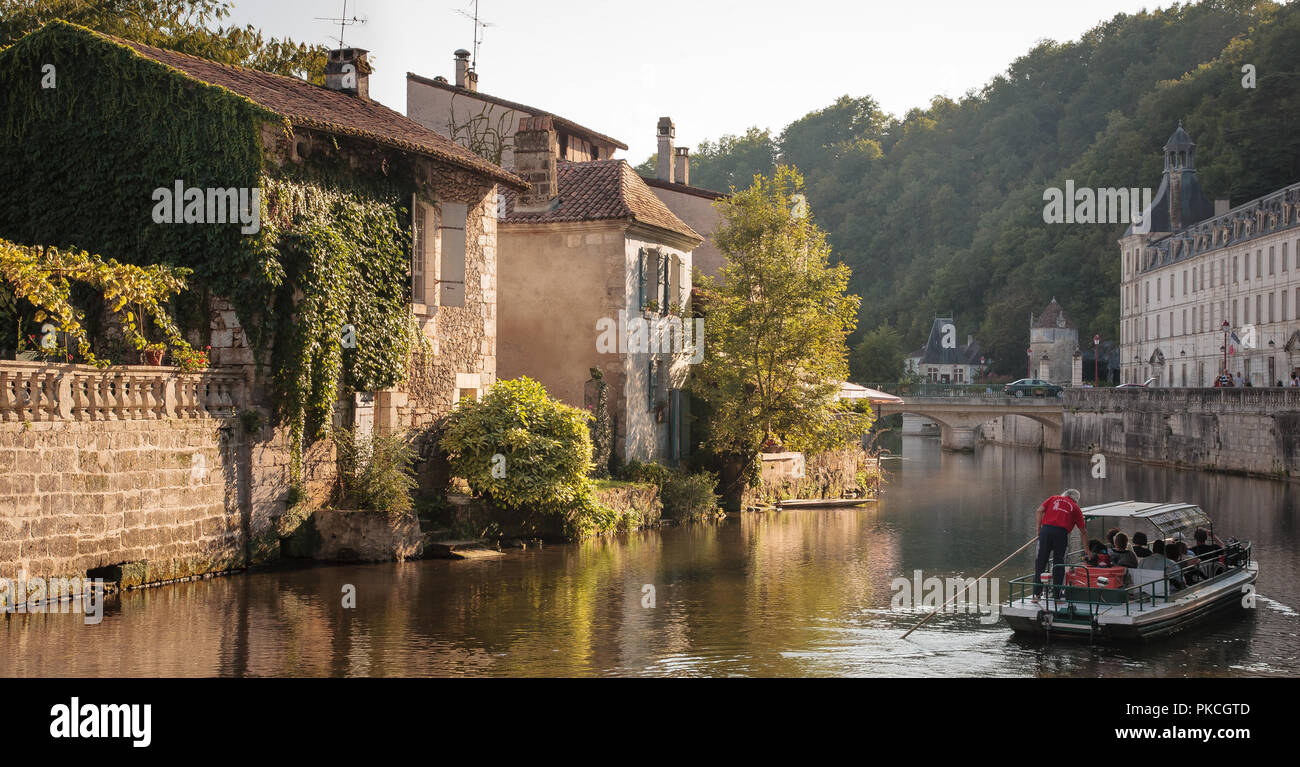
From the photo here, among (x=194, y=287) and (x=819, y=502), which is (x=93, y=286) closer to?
(x=194, y=287)

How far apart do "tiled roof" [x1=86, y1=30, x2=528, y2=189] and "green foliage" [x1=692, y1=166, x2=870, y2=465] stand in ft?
26.6

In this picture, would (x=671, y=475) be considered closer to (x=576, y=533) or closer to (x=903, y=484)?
(x=576, y=533)

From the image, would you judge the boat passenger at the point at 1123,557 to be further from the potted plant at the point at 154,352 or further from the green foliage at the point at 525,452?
the potted plant at the point at 154,352

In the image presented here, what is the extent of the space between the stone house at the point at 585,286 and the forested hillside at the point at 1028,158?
60458 mm

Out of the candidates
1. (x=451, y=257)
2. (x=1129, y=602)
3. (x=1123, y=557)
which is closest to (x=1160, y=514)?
(x=1123, y=557)

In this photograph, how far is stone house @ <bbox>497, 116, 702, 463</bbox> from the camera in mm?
29328

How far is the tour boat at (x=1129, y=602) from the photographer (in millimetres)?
15672

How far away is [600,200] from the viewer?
3002 centimetres

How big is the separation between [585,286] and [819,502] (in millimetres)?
9804

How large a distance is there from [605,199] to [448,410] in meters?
7.82

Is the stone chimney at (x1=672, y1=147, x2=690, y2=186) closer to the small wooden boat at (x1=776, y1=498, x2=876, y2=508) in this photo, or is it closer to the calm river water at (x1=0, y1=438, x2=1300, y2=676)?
the small wooden boat at (x1=776, y1=498, x2=876, y2=508)

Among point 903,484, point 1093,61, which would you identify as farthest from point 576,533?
point 1093,61

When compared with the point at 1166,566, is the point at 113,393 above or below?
above

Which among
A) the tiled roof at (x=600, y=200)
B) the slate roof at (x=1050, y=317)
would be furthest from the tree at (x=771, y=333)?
the slate roof at (x=1050, y=317)
